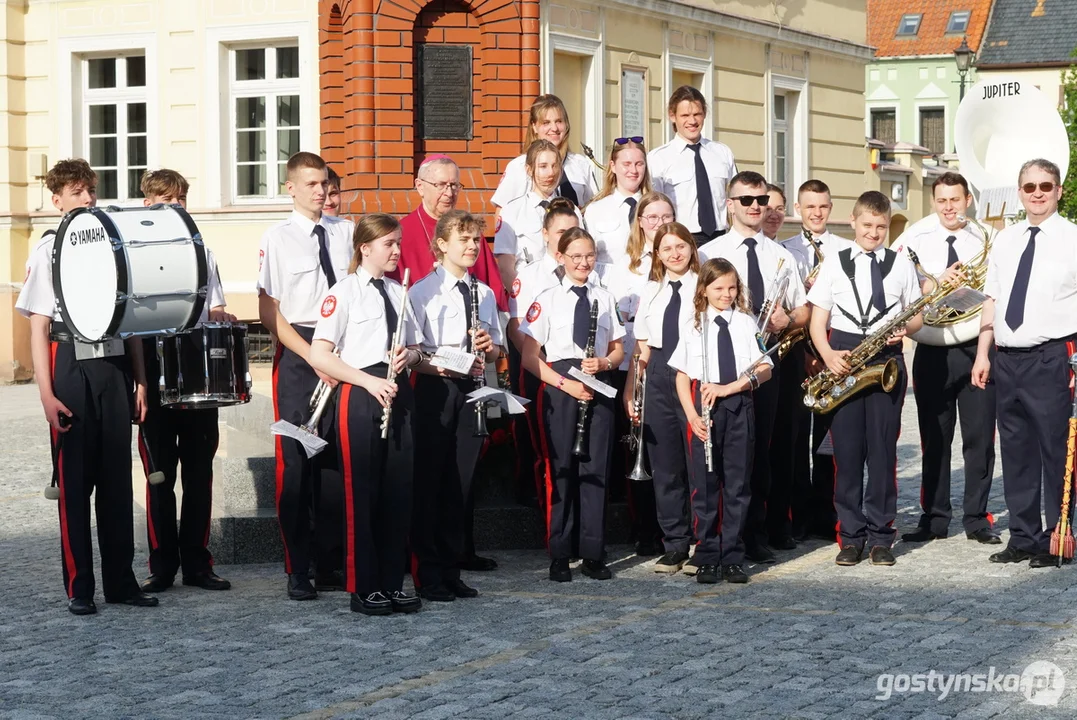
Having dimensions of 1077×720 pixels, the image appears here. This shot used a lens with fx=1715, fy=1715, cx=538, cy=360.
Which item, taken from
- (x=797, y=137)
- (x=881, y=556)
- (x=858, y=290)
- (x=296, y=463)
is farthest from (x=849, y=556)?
(x=797, y=137)

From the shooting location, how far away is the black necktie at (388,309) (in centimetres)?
736

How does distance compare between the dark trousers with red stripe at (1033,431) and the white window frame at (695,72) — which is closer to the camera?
the dark trousers with red stripe at (1033,431)

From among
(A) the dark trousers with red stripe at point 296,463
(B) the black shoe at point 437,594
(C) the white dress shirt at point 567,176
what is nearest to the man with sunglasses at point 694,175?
(C) the white dress shirt at point 567,176

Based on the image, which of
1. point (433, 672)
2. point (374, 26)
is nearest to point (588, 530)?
point (433, 672)

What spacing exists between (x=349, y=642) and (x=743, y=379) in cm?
241

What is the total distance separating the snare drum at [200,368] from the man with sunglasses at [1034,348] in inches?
148

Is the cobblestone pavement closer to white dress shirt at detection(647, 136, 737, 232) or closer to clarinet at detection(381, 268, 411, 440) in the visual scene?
clarinet at detection(381, 268, 411, 440)

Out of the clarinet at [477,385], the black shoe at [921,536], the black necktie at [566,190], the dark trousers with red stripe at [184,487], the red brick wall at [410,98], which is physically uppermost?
the red brick wall at [410,98]

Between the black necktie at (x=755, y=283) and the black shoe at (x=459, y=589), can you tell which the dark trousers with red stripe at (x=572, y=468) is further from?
the black necktie at (x=755, y=283)

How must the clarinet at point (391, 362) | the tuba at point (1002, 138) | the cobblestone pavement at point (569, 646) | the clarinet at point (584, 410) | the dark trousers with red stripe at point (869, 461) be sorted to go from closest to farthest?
the cobblestone pavement at point (569, 646), the clarinet at point (391, 362), the clarinet at point (584, 410), the dark trousers with red stripe at point (869, 461), the tuba at point (1002, 138)

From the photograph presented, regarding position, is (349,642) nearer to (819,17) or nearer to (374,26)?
(374,26)

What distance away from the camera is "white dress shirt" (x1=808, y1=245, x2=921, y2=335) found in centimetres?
859

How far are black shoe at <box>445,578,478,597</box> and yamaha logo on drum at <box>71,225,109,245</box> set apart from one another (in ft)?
7.21

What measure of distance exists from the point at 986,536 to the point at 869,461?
0.93 m
